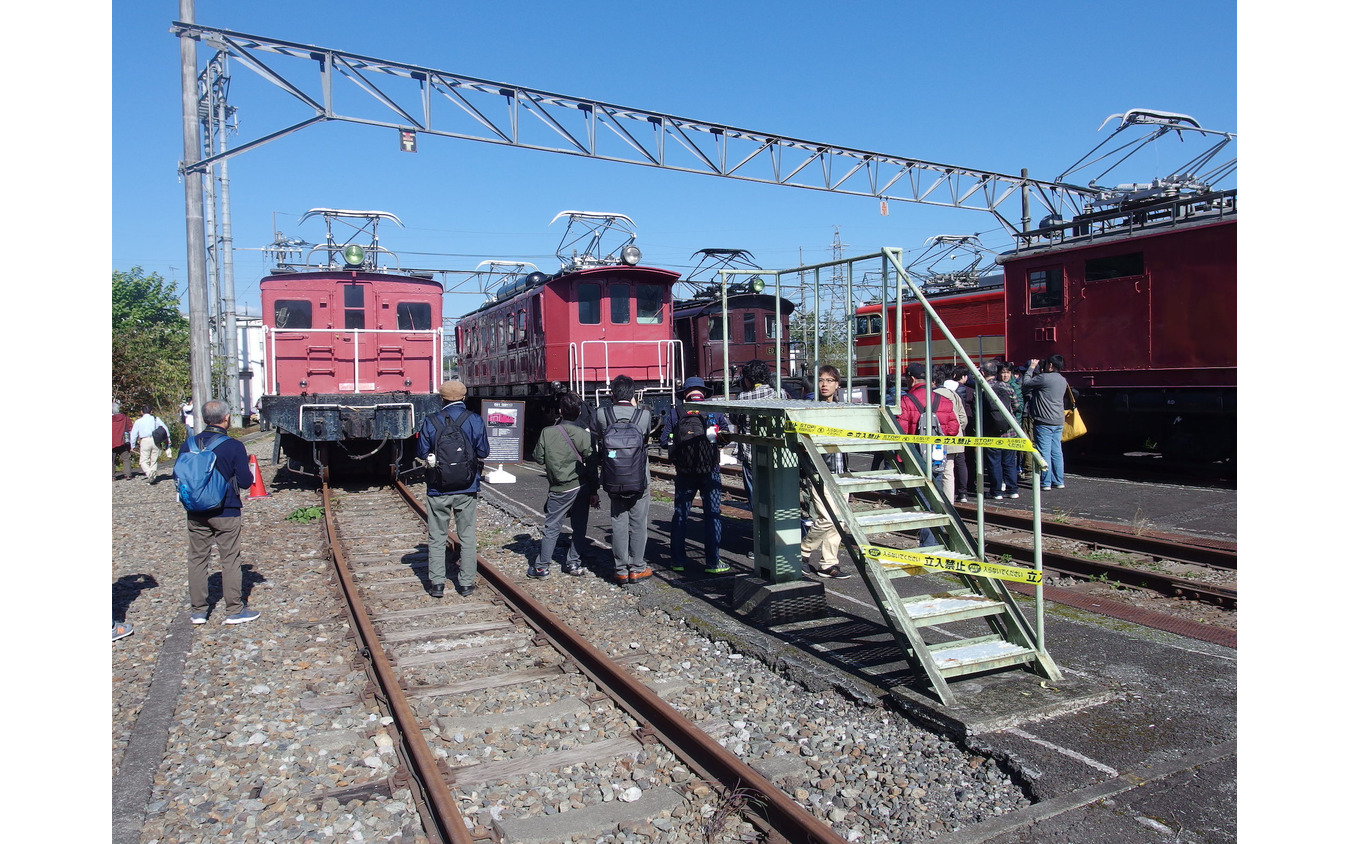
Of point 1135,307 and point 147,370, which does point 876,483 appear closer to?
point 1135,307

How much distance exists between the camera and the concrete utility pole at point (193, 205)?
11.5 m

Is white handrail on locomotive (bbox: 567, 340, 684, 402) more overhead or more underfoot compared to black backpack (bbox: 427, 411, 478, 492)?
more overhead

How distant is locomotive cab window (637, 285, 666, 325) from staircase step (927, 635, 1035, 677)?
12808 millimetres

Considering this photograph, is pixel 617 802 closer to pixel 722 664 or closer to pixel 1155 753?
pixel 722 664

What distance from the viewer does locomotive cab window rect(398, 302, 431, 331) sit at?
51.0ft

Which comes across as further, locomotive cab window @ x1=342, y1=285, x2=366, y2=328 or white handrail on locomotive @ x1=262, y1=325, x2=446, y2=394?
locomotive cab window @ x1=342, y1=285, x2=366, y2=328

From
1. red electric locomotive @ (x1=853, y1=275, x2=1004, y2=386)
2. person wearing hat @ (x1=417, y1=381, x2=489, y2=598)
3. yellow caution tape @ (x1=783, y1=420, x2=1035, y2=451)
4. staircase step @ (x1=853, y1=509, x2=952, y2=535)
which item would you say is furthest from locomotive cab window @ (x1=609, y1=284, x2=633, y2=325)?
staircase step @ (x1=853, y1=509, x2=952, y2=535)

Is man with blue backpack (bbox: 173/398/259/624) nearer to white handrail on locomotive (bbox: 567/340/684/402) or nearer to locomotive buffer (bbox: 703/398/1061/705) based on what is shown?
locomotive buffer (bbox: 703/398/1061/705)

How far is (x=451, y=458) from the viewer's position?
7.32 metres

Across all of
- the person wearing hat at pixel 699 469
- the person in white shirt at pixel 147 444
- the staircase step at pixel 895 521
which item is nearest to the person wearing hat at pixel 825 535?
the person wearing hat at pixel 699 469

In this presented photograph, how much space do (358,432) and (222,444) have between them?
6546 millimetres

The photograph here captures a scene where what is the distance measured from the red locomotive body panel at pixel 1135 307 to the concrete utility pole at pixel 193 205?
1321 cm

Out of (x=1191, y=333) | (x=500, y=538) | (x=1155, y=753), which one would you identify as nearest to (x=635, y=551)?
(x=500, y=538)

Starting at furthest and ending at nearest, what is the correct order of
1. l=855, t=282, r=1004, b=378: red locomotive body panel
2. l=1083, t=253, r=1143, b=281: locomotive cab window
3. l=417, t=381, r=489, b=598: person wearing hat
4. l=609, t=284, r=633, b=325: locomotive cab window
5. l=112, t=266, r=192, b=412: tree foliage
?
l=112, t=266, r=192, b=412: tree foliage < l=855, t=282, r=1004, b=378: red locomotive body panel < l=609, t=284, r=633, b=325: locomotive cab window < l=1083, t=253, r=1143, b=281: locomotive cab window < l=417, t=381, r=489, b=598: person wearing hat
